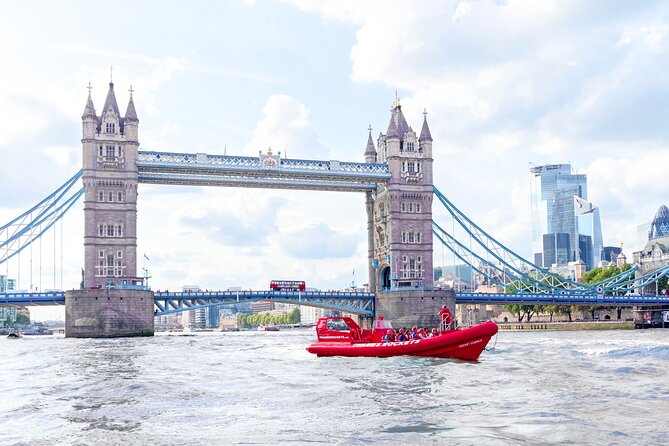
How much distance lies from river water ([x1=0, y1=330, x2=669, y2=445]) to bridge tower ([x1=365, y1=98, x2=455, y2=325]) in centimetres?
5239

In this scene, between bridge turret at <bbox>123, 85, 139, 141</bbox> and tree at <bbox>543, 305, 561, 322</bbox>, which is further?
tree at <bbox>543, 305, 561, 322</bbox>

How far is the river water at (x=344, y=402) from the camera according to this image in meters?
21.4

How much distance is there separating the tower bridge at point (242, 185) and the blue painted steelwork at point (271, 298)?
16cm

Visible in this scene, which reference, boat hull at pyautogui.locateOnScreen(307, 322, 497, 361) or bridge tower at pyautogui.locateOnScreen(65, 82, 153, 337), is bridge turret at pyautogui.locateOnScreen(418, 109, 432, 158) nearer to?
bridge tower at pyautogui.locateOnScreen(65, 82, 153, 337)

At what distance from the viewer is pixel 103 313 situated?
83.1 m

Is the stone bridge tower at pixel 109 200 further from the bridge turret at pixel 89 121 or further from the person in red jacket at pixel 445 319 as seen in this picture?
the person in red jacket at pixel 445 319

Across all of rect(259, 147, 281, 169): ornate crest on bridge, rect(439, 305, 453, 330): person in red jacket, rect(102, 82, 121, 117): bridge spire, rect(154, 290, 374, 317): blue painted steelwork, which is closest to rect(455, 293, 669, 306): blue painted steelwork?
rect(154, 290, 374, 317): blue painted steelwork

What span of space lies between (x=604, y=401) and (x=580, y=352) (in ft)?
85.3

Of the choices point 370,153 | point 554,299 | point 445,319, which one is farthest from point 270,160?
point 445,319

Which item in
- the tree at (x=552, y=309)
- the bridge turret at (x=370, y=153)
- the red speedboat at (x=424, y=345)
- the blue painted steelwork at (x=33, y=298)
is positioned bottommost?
the tree at (x=552, y=309)

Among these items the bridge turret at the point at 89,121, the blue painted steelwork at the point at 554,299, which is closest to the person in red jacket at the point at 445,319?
the blue painted steelwork at the point at 554,299

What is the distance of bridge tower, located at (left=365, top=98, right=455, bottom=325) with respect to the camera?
98.9m

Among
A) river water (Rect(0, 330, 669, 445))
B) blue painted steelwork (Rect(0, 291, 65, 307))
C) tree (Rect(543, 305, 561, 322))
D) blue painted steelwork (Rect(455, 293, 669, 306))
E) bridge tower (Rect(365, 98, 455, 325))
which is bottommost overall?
tree (Rect(543, 305, 561, 322))

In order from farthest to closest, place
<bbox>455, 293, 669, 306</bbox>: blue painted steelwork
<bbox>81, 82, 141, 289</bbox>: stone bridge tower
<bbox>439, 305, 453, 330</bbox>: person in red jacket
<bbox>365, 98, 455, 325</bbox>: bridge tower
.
A: <bbox>455, 293, 669, 306</bbox>: blue painted steelwork
<bbox>365, 98, 455, 325</bbox>: bridge tower
<bbox>81, 82, 141, 289</bbox>: stone bridge tower
<bbox>439, 305, 453, 330</bbox>: person in red jacket
